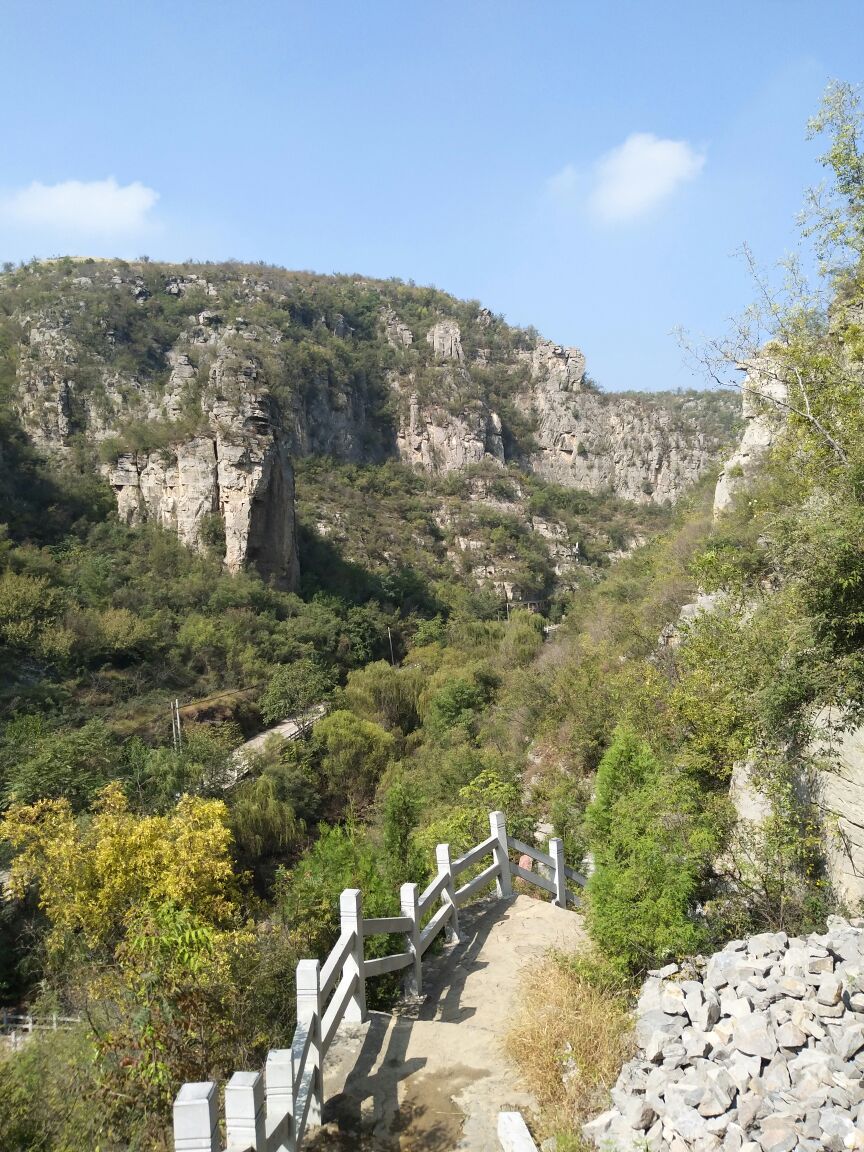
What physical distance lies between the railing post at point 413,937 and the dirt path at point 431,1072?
0.41ft

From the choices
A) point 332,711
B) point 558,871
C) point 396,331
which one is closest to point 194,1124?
point 558,871

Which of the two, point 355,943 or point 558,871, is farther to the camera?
point 558,871

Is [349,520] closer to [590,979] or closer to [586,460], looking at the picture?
[586,460]

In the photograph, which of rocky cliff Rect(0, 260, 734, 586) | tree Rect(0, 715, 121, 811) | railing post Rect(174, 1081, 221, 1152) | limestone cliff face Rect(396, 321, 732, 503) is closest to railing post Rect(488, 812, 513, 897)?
railing post Rect(174, 1081, 221, 1152)

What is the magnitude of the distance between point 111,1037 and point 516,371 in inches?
4291

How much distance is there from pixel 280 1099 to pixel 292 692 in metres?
33.5

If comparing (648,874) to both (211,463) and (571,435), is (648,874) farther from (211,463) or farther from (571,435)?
(571,435)

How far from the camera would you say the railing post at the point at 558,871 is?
335 inches

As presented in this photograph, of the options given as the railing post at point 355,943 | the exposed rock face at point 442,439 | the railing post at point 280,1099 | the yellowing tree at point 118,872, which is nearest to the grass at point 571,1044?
the railing post at point 355,943

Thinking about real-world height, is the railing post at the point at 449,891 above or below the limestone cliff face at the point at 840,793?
below

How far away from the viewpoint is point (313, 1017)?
12.4ft

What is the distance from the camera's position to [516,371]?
10675cm

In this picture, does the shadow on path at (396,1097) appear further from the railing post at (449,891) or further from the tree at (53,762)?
the tree at (53,762)

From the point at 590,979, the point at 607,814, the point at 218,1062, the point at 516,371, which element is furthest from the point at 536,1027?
the point at 516,371
